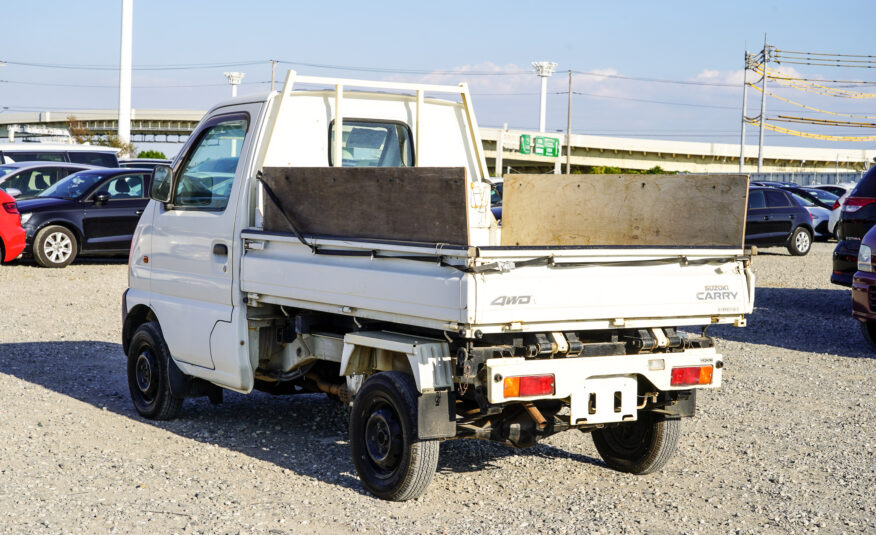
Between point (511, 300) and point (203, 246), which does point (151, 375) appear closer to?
point (203, 246)

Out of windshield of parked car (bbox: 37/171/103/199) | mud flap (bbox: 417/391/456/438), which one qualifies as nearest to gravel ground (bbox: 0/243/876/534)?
mud flap (bbox: 417/391/456/438)

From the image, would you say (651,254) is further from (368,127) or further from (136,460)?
(136,460)

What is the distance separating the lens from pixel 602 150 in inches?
3563

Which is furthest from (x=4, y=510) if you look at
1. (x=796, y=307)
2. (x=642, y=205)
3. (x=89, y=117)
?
(x=89, y=117)

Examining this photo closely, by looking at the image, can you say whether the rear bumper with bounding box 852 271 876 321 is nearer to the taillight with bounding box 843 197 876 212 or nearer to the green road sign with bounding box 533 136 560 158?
the taillight with bounding box 843 197 876 212

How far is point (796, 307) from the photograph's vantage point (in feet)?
49.6

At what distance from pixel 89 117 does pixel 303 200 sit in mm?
105315

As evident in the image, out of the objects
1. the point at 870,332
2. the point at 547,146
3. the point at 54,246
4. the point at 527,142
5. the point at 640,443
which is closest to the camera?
the point at 640,443

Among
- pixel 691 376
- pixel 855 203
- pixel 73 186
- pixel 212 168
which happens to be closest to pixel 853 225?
pixel 855 203

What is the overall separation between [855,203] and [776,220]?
10.9 m

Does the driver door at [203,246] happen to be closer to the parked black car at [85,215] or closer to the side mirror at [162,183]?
the side mirror at [162,183]

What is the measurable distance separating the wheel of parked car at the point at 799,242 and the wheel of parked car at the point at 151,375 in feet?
64.1

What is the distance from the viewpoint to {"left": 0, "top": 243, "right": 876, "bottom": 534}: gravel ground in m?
5.20

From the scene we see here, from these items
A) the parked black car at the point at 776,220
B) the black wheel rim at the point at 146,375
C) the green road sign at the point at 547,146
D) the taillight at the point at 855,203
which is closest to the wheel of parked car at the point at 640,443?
the black wheel rim at the point at 146,375
